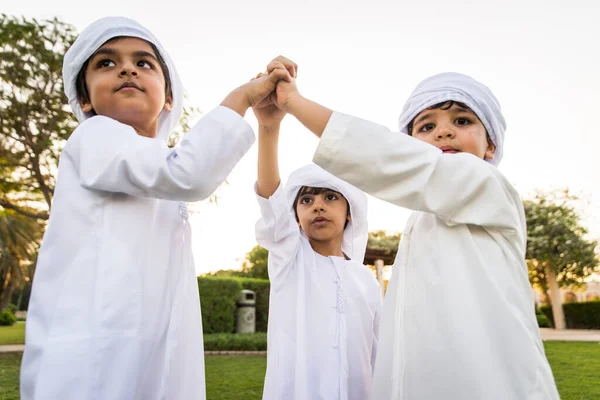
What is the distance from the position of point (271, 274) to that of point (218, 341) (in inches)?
403

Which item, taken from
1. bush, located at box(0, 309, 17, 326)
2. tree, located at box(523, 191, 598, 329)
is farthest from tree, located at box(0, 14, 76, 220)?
bush, located at box(0, 309, 17, 326)

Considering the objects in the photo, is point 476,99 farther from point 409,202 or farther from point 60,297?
point 60,297

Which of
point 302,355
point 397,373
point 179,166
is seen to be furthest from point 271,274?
point 179,166

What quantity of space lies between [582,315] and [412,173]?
91.9ft

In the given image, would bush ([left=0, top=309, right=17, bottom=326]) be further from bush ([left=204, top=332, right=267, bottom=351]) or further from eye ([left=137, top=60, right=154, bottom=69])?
eye ([left=137, top=60, right=154, bottom=69])

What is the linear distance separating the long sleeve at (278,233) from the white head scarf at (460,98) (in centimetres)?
81

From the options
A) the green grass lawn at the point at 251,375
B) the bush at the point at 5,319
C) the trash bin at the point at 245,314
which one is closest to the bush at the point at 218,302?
the trash bin at the point at 245,314

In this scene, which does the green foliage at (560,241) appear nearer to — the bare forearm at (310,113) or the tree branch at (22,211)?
the tree branch at (22,211)

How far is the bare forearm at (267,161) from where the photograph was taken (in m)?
A: 2.53

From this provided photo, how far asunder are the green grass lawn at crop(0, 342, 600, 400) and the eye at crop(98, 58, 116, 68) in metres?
5.13

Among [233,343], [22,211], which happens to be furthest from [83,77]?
[233,343]

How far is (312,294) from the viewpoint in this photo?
280 cm

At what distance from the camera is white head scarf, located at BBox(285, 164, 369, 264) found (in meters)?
3.10

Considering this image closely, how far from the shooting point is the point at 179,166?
153 cm
